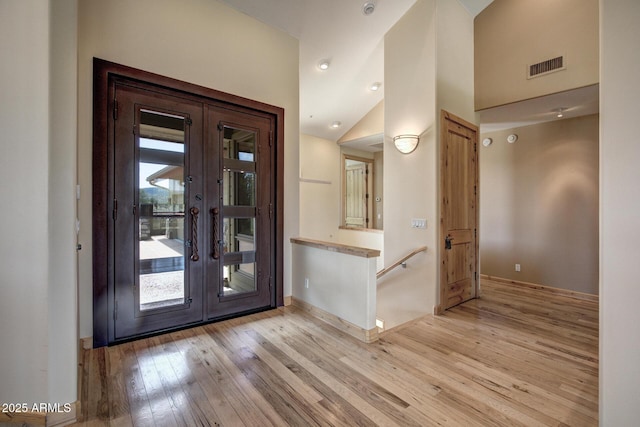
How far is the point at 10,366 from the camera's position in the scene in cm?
153

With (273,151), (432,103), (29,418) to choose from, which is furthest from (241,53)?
(29,418)

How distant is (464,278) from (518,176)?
2.36 m

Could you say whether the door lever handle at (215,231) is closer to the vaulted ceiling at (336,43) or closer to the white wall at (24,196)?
the white wall at (24,196)

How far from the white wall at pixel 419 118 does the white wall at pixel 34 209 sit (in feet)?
11.3

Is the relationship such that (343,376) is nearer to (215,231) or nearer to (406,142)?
(215,231)

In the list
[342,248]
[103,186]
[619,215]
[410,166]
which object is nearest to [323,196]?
[410,166]

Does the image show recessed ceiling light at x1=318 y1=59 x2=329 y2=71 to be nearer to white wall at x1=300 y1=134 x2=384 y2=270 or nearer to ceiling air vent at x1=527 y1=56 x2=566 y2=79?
white wall at x1=300 y1=134 x2=384 y2=270

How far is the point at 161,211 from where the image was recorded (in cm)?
283

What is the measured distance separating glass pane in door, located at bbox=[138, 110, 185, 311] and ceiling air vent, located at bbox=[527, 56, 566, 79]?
4418 millimetres

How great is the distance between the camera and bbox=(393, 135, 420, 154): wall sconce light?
3.72m

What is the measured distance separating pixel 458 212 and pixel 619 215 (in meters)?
2.65

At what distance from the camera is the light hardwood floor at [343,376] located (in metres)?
1.77

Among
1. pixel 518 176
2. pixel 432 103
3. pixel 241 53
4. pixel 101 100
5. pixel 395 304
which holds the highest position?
pixel 241 53

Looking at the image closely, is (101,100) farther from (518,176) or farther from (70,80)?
(518,176)
